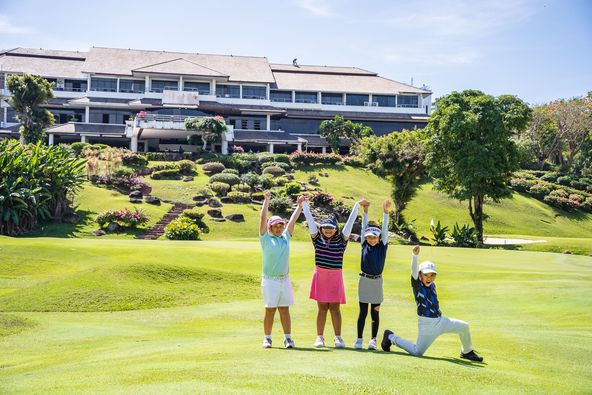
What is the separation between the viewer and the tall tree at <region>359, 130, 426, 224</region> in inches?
2170

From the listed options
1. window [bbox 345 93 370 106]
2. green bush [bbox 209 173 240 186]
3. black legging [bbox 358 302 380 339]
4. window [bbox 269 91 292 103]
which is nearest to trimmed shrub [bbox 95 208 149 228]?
green bush [bbox 209 173 240 186]

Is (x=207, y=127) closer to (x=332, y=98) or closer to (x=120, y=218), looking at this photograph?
(x=120, y=218)

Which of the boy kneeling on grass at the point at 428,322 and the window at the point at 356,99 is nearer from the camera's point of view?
the boy kneeling on grass at the point at 428,322

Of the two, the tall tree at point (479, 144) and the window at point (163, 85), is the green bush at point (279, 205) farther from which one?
the window at point (163, 85)

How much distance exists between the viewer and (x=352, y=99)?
319 feet

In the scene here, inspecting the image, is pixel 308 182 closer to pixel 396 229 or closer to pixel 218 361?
pixel 396 229

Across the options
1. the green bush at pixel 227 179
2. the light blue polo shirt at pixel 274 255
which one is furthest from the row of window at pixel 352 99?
the light blue polo shirt at pixel 274 255

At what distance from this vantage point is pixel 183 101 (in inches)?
3204

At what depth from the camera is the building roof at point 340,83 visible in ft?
318

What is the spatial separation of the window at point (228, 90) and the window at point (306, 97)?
970 centimetres

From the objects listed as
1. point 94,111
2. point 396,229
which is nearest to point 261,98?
point 94,111

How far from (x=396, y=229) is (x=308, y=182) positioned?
1521cm

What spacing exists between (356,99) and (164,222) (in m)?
54.1

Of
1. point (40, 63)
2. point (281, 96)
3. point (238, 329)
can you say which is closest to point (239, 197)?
point (281, 96)
